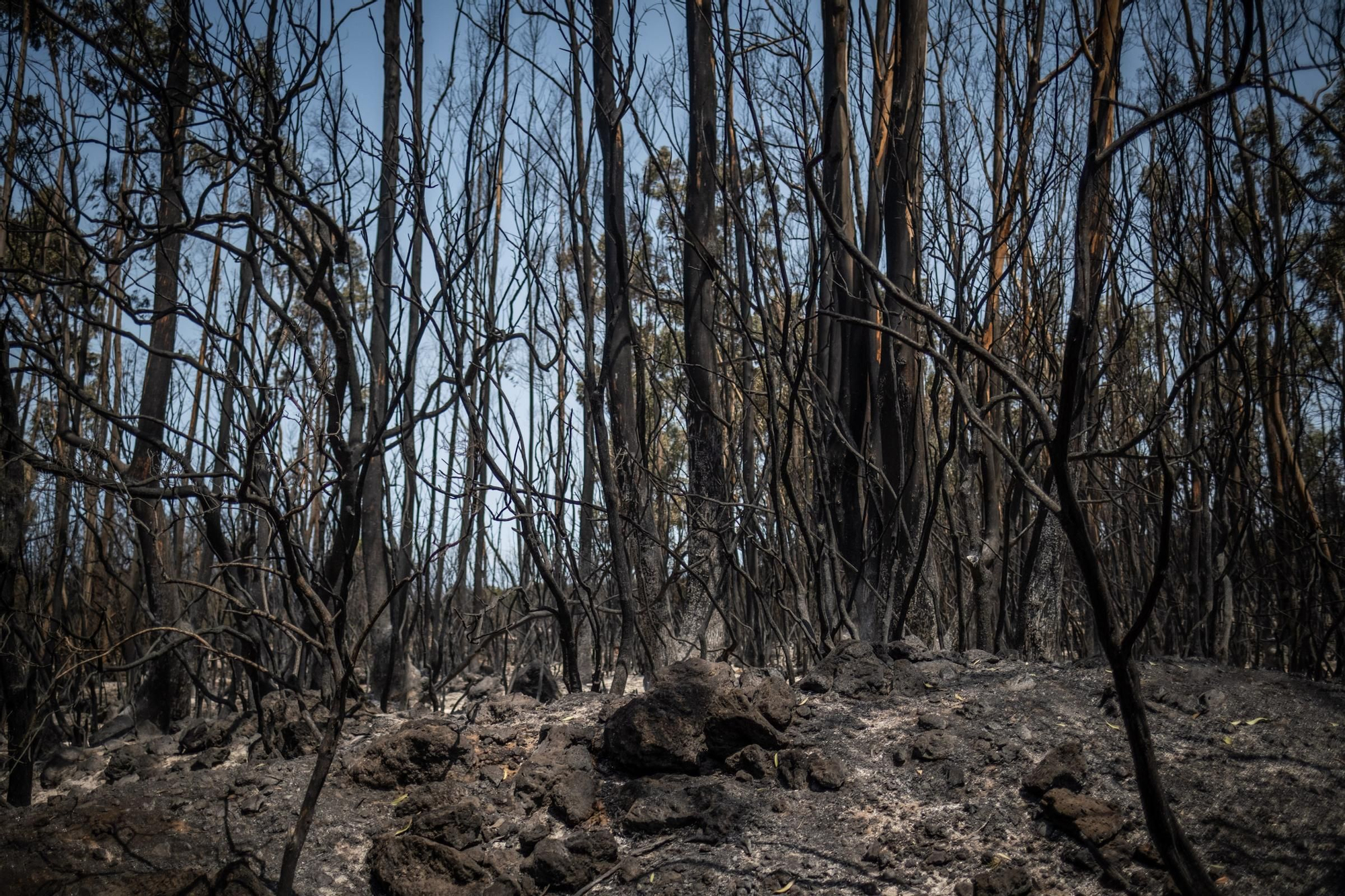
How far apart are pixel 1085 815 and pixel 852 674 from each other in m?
1.03

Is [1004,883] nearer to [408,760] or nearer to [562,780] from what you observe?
[562,780]

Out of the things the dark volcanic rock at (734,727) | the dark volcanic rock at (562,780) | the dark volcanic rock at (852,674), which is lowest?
the dark volcanic rock at (562,780)

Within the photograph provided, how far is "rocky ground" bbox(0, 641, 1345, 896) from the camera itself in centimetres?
244

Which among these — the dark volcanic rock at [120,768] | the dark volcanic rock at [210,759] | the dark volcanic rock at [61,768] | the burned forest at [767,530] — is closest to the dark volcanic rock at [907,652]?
the burned forest at [767,530]

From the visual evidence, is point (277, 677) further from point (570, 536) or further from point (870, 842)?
point (870, 842)

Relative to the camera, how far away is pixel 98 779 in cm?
421

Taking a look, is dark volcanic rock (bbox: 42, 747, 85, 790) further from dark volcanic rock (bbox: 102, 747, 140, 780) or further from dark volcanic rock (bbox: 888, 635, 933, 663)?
dark volcanic rock (bbox: 888, 635, 933, 663)

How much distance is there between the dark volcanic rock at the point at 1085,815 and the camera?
7.95 ft

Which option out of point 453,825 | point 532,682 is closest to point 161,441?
point 532,682

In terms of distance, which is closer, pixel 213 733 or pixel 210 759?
pixel 210 759

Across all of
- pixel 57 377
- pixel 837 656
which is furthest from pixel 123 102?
pixel 837 656

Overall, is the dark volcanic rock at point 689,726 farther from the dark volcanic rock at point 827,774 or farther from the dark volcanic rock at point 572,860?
the dark volcanic rock at point 572,860

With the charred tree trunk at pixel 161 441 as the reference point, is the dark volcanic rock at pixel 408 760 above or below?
below

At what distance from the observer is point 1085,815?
2.47 meters
